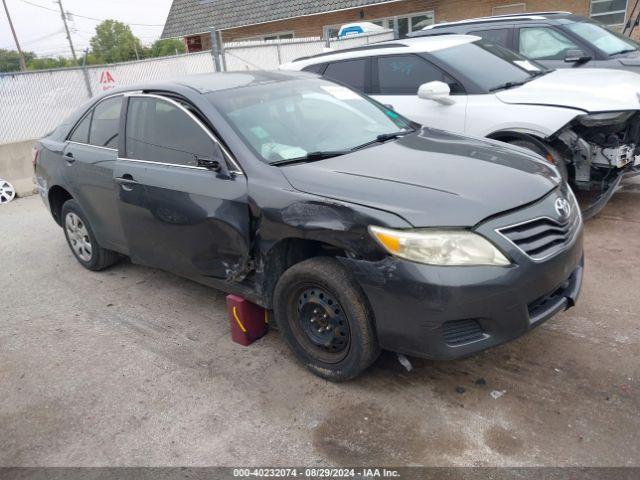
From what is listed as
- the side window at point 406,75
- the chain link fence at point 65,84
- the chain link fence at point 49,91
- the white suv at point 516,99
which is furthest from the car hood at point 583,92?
the chain link fence at point 49,91

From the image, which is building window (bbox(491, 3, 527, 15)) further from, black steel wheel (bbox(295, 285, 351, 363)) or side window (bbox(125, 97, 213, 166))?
black steel wheel (bbox(295, 285, 351, 363))

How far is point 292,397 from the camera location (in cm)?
324

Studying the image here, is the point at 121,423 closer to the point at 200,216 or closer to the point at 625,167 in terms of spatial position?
the point at 200,216

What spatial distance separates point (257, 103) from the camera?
12.7ft

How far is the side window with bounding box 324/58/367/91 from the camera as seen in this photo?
21.9 ft

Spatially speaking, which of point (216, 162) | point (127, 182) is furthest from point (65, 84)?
point (216, 162)

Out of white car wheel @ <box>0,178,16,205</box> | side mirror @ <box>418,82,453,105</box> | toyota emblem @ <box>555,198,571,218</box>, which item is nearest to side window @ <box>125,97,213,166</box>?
toyota emblem @ <box>555,198,571,218</box>

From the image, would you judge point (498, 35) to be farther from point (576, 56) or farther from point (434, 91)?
point (434, 91)

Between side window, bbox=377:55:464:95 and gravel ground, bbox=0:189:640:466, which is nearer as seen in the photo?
gravel ground, bbox=0:189:640:466

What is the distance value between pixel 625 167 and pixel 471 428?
3.73 metres

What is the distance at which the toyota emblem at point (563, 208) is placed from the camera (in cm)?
312

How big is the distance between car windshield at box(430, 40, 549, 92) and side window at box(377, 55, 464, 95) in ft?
0.45

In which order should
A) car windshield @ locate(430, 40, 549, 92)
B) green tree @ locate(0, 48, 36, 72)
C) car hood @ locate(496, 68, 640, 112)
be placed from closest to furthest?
car hood @ locate(496, 68, 640, 112) → car windshield @ locate(430, 40, 549, 92) → green tree @ locate(0, 48, 36, 72)

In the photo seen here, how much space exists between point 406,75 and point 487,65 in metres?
0.88
